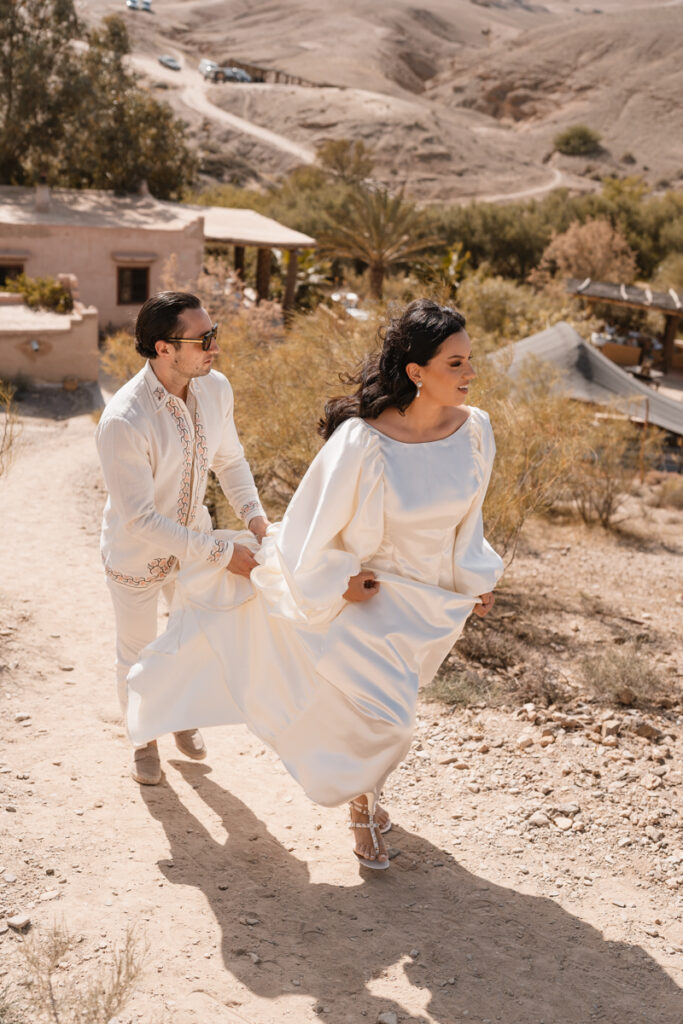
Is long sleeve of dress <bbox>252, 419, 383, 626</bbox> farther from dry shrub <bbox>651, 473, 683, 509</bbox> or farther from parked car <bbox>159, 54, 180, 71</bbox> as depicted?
parked car <bbox>159, 54, 180, 71</bbox>

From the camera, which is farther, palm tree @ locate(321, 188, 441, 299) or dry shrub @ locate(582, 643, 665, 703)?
palm tree @ locate(321, 188, 441, 299)

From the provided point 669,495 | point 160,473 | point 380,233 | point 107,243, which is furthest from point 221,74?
point 160,473

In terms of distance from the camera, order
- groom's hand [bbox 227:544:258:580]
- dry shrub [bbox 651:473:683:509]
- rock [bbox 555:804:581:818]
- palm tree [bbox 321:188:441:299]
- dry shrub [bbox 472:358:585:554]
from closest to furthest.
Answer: groom's hand [bbox 227:544:258:580], rock [bbox 555:804:581:818], dry shrub [bbox 472:358:585:554], dry shrub [bbox 651:473:683:509], palm tree [bbox 321:188:441:299]

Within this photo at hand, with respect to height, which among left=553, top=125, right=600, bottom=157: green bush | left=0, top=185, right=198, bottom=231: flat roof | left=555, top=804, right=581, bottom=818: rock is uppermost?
left=553, top=125, right=600, bottom=157: green bush

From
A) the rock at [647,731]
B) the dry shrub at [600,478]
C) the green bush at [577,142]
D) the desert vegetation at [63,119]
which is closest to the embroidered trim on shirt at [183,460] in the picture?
the rock at [647,731]

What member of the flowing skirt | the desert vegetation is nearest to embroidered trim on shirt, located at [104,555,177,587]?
the flowing skirt

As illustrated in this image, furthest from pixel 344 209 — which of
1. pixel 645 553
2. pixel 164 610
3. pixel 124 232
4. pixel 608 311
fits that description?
pixel 164 610

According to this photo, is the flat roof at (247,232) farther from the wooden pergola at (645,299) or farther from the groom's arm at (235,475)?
the groom's arm at (235,475)

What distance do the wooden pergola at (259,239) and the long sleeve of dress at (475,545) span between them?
1649 cm

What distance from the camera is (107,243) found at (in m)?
18.2

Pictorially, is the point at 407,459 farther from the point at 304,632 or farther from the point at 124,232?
the point at 124,232

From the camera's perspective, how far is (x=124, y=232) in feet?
59.8

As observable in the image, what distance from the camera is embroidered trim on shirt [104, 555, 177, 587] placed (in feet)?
11.7

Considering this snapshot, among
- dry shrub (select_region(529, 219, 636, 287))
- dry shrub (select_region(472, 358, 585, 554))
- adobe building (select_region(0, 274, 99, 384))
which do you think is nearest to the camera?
dry shrub (select_region(472, 358, 585, 554))
